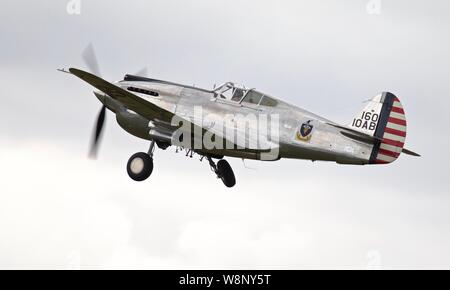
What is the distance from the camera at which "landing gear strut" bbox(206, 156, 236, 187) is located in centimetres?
3145

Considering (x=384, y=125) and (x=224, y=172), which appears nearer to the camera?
(x=384, y=125)

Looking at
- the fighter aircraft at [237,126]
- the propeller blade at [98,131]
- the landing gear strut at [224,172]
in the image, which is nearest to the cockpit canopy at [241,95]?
the fighter aircraft at [237,126]

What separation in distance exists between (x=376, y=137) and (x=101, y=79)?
272 inches

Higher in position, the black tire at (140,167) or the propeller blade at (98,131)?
the propeller blade at (98,131)

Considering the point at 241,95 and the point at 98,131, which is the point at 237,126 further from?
the point at 98,131

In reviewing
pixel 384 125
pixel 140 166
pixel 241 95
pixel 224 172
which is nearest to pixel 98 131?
pixel 140 166

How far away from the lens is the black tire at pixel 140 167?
30.2 meters

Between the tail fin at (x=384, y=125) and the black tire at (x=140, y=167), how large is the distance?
5.35 metres

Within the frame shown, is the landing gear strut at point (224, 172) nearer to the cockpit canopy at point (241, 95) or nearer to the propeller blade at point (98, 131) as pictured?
the cockpit canopy at point (241, 95)

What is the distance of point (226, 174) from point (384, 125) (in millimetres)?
5032

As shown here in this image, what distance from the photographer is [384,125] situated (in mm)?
28375

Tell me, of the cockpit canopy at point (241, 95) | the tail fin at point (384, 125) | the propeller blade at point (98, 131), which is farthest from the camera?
the propeller blade at point (98, 131)

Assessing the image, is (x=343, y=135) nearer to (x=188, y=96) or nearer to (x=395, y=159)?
(x=395, y=159)

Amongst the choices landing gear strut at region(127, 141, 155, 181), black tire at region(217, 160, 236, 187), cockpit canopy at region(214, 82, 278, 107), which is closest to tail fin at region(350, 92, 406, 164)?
cockpit canopy at region(214, 82, 278, 107)
